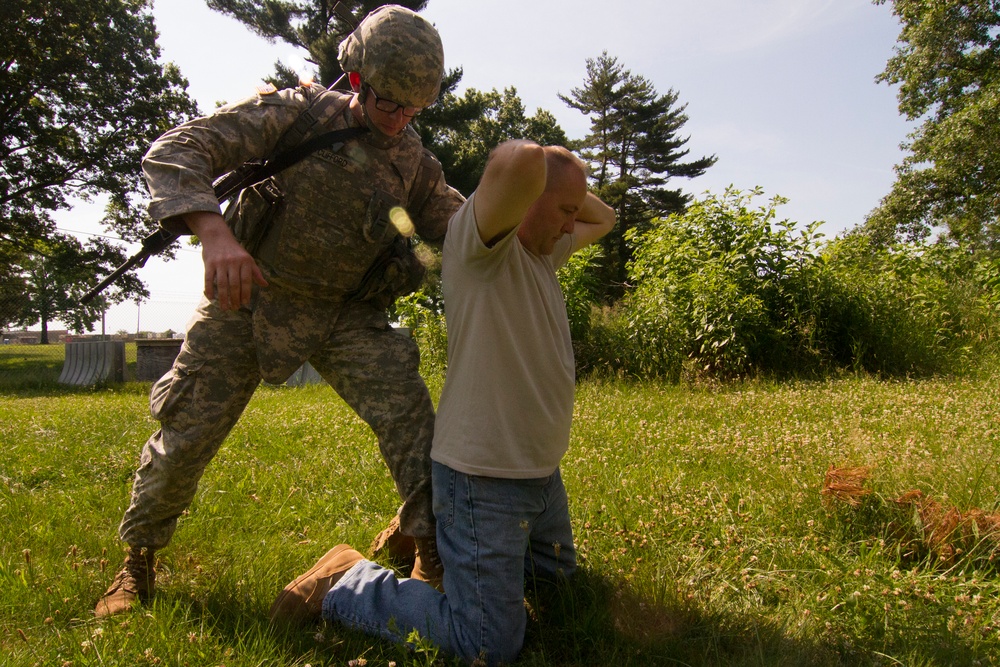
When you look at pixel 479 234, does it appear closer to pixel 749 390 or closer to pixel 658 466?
pixel 658 466

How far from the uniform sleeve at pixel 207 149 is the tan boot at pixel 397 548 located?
1357mm

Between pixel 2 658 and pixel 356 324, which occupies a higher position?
pixel 356 324

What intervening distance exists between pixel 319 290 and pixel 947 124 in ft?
80.6

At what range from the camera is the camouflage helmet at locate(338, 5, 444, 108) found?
228cm

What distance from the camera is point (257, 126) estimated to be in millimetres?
2348

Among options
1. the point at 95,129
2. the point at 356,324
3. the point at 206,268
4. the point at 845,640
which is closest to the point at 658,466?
the point at 845,640

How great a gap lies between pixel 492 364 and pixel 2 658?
1518 mm

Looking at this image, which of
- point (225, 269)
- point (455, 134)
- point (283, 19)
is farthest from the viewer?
point (455, 134)

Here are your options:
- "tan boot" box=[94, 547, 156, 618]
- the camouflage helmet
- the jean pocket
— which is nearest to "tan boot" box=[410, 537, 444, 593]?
the jean pocket

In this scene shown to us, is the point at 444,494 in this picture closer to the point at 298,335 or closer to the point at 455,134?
the point at 298,335

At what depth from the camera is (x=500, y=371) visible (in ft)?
6.61

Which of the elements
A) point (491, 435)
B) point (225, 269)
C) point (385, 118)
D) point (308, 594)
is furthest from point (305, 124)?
point (308, 594)

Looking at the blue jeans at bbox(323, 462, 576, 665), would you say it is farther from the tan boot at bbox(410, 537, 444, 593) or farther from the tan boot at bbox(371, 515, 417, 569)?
the tan boot at bbox(371, 515, 417, 569)

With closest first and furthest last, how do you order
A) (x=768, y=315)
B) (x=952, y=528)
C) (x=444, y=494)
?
(x=444, y=494), (x=952, y=528), (x=768, y=315)
